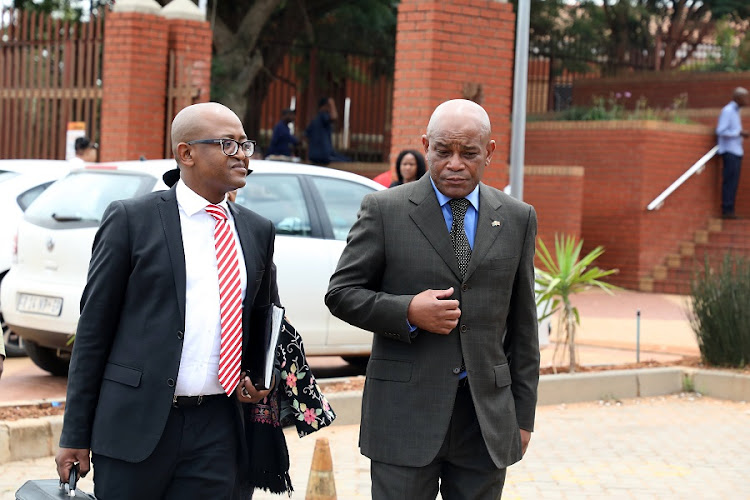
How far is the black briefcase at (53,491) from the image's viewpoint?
12.3ft

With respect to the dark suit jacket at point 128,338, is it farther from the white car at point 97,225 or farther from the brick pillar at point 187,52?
the brick pillar at point 187,52

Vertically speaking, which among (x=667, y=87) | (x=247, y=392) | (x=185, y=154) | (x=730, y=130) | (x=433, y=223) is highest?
(x=667, y=87)

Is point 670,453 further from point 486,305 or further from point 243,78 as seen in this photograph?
point 243,78

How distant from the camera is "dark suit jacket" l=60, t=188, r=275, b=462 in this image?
3.78 meters

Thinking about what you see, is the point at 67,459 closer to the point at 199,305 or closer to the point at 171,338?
the point at 171,338

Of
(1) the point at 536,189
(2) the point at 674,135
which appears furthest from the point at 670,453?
(2) the point at 674,135

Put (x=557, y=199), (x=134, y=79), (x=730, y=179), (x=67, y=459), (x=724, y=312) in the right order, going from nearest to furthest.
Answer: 1. (x=67, y=459)
2. (x=724, y=312)
3. (x=134, y=79)
4. (x=557, y=199)
5. (x=730, y=179)

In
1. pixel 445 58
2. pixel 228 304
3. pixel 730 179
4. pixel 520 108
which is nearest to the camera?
pixel 228 304

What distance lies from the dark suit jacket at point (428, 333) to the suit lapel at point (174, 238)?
22.8 inches

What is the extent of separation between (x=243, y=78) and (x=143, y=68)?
3.87 meters

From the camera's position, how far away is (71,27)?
61.6 feet

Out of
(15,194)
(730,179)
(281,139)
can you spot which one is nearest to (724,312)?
(15,194)

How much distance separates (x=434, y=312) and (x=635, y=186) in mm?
15525

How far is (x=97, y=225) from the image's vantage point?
29.8ft
